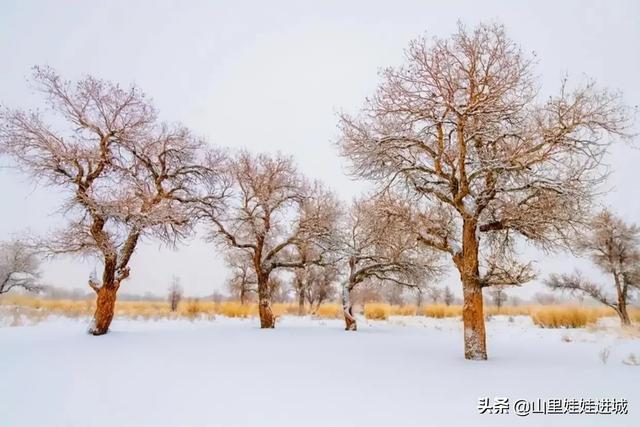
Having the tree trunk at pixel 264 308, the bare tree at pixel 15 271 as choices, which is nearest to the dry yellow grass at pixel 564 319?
the tree trunk at pixel 264 308

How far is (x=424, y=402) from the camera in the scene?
5.27m

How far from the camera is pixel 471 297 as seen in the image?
9.05 metres

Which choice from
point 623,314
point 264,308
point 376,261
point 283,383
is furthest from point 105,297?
point 623,314

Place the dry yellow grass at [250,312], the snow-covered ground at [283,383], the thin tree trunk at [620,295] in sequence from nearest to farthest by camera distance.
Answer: the snow-covered ground at [283,383], the thin tree trunk at [620,295], the dry yellow grass at [250,312]

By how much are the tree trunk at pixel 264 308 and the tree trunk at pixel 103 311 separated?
6.18m

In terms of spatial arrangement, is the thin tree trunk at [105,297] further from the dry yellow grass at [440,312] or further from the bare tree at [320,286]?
the dry yellow grass at [440,312]

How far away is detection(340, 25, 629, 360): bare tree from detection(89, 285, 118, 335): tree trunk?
1007 cm

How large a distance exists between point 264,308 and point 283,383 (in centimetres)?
1120

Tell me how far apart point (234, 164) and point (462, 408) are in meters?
14.9

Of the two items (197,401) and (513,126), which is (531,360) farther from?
(197,401)

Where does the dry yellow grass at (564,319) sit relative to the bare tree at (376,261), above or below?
below

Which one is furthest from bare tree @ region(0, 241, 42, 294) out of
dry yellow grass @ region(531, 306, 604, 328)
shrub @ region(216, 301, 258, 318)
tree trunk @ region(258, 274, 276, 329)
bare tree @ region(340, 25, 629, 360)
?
dry yellow grass @ region(531, 306, 604, 328)

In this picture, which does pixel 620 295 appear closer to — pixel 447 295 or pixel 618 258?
pixel 618 258

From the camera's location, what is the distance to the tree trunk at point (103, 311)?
Result: 1262 centimetres
